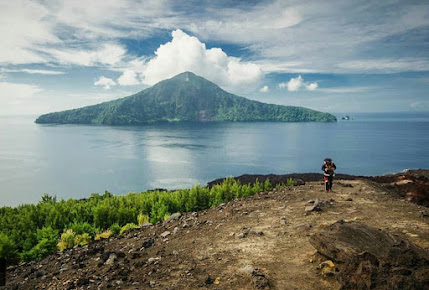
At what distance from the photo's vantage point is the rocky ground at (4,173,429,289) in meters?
6.63

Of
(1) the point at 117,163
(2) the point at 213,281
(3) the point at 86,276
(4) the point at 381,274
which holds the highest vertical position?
(4) the point at 381,274

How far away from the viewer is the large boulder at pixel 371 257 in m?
5.08

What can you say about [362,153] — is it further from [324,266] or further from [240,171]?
[324,266]

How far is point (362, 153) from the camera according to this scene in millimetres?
103125

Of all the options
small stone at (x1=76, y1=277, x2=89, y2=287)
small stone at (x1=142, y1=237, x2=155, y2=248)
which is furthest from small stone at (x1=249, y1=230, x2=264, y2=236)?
small stone at (x1=76, y1=277, x2=89, y2=287)

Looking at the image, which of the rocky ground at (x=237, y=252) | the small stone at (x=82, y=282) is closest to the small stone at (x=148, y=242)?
the rocky ground at (x=237, y=252)

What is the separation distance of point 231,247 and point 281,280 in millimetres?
2560

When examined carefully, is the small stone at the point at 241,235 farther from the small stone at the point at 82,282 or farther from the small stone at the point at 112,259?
the small stone at the point at 82,282

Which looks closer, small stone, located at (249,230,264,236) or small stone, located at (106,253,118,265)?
small stone, located at (106,253,118,265)

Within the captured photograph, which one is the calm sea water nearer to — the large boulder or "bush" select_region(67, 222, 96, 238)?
"bush" select_region(67, 222, 96, 238)

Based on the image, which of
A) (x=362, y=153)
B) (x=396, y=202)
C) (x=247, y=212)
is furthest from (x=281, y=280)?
(x=362, y=153)

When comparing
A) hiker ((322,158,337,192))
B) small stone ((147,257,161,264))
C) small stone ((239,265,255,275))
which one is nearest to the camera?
small stone ((239,265,255,275))

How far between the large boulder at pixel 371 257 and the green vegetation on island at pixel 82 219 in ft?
30.7

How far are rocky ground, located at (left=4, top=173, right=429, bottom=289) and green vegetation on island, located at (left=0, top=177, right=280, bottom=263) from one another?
142cm
